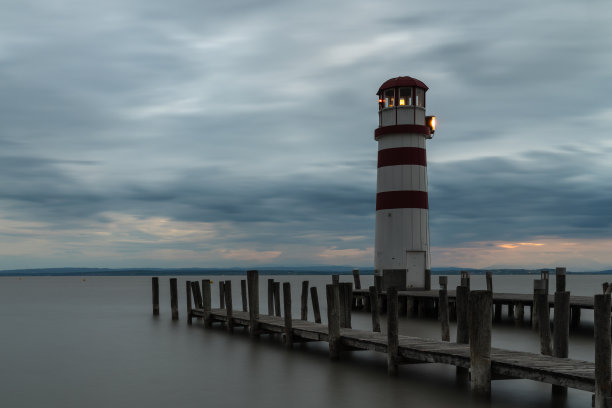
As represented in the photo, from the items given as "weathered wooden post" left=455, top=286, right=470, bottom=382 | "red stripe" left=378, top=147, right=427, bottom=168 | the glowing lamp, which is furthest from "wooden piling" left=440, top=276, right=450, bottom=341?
the glowing lamp

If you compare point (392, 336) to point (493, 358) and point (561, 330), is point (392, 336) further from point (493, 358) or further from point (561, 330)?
point (561, 330)

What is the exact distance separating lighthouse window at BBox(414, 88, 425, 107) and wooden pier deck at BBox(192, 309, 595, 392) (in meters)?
12.0

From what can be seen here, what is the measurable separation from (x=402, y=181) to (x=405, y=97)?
11.6ft

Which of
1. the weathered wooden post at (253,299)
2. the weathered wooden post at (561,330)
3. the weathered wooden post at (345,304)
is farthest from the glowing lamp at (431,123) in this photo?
the weathered wooden post at (561,330)

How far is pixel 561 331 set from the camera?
40.1 ft

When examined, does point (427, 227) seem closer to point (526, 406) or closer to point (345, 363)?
point (345, 363)

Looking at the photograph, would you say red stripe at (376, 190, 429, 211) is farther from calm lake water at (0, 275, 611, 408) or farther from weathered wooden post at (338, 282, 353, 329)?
weathered wooden post at (338, 282, 353, 329)

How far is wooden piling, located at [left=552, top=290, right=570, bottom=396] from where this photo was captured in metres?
12.1

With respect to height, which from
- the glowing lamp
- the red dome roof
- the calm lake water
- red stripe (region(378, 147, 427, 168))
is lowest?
the calm lake water

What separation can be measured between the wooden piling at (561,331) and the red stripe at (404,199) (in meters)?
13.0

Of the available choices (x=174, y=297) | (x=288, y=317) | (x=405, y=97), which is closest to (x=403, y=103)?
(x=405, y=97)

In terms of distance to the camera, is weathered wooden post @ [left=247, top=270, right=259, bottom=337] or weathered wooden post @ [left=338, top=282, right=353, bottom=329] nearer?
weathered wooden post @ [left=338, top=282, right=353, bottom=329]

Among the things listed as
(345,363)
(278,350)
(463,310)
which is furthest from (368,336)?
(278,350)

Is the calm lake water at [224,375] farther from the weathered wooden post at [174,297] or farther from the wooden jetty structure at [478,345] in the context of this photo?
the weathered wooden post at [174,297]
